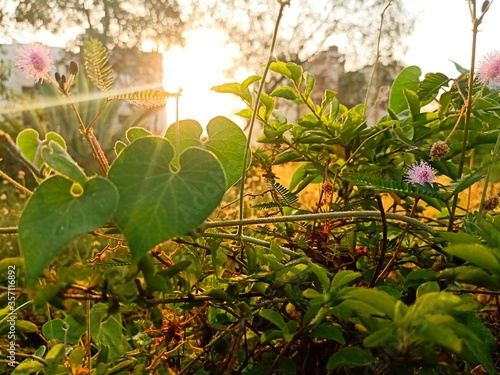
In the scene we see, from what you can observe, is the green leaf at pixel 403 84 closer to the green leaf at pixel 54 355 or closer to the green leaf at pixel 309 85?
the green leaf at pixel 309 85

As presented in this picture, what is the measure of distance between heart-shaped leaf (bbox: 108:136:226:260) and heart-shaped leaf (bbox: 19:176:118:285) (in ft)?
0.05

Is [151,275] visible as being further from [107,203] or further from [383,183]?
[383,183]

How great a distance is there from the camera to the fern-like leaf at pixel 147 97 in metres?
0.38

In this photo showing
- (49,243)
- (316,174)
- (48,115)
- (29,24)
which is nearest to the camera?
(49,243)

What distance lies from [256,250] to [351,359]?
117mm

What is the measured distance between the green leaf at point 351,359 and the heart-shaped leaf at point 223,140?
14cm

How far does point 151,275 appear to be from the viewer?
11.3 inches

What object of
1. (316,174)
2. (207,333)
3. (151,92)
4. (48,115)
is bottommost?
(48,115)

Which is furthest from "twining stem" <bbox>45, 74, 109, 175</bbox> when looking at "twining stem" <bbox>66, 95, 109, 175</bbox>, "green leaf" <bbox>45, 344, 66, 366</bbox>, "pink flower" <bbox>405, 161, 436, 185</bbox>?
"pink flower" <bbox>405, 161, 436, 185</bbox>

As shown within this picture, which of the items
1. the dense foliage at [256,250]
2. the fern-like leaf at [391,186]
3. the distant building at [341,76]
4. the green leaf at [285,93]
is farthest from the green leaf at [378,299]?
the distant building at [341,76]

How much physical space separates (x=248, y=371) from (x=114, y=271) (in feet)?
0.42

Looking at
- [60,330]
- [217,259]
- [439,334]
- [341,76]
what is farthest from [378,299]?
[341,76]

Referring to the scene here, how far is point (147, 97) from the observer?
1.27 ft

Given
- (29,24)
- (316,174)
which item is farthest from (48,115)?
(316,174)
